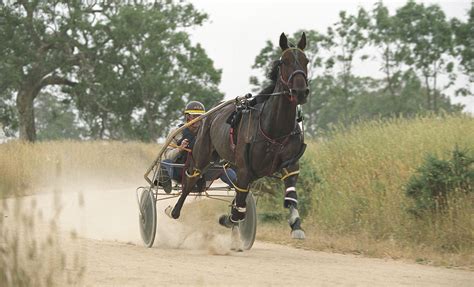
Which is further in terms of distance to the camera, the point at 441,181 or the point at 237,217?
the point at 441,181

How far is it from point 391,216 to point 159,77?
34575 millimetres

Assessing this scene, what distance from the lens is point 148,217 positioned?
38.8ft

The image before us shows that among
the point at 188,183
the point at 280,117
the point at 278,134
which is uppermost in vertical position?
→ the point at 280,117

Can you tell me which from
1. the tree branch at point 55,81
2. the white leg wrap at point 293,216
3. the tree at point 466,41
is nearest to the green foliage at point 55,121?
the tree branch at point 55,81

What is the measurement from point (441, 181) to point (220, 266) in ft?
13.5

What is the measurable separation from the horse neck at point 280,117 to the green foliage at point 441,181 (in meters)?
3.08

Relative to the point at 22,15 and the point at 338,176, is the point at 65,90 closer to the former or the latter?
the point at 22,15

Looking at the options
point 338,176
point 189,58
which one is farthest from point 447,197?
point 189,58

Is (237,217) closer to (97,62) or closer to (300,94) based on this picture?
(300,94)

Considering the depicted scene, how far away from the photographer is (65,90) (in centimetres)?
4831

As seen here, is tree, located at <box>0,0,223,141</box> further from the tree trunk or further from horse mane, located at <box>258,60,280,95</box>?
horse mane, located at <box>258,60,280,95</box>

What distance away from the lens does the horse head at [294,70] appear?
8.80 m

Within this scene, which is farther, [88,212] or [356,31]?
[356,31]

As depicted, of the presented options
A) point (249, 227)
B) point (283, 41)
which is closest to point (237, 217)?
point (249, 227)
